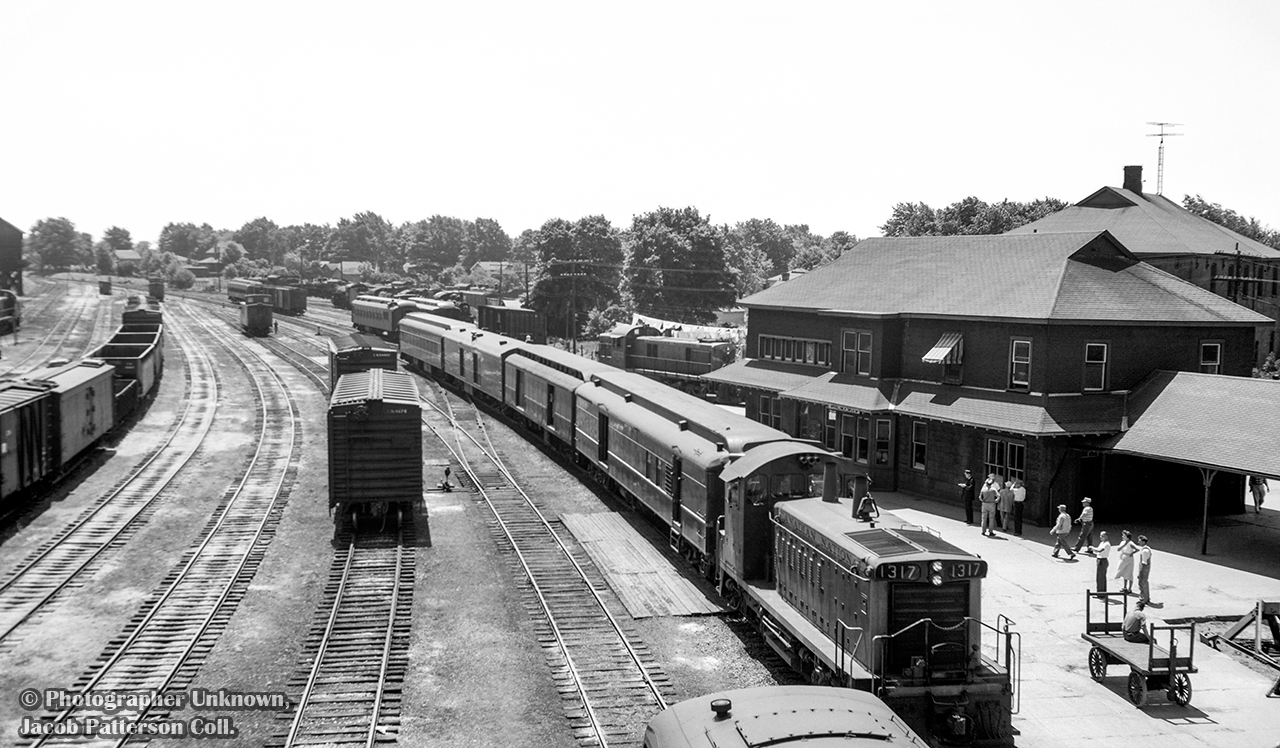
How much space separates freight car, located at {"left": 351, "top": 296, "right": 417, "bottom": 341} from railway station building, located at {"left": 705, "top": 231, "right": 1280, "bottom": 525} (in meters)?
43.8

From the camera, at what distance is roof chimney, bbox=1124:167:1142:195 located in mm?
58875

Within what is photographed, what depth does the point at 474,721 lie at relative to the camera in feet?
51.7

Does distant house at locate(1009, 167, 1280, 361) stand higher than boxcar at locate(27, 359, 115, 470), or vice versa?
distant house at locate(1009, 167, 1280, 361)

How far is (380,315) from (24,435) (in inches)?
1916

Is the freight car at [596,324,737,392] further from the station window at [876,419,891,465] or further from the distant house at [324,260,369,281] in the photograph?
the distant house at [324,260,369,281]

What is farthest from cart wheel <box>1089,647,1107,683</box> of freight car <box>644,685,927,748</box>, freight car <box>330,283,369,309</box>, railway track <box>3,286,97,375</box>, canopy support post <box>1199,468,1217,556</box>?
freight car <box>330,283,369,309</box>

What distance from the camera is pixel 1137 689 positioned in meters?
16.8

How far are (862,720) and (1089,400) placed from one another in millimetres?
24923

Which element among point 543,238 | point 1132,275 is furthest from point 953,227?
point 1132,275

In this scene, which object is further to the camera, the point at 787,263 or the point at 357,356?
the point at 787,263

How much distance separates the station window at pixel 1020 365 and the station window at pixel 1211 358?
20.2ft

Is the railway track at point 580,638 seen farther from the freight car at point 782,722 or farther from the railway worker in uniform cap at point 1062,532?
the railway worker in uniform cap at point 1062,532

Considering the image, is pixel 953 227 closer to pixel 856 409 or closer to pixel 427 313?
pixel 427 313

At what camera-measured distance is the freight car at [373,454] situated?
2691 centimetres
